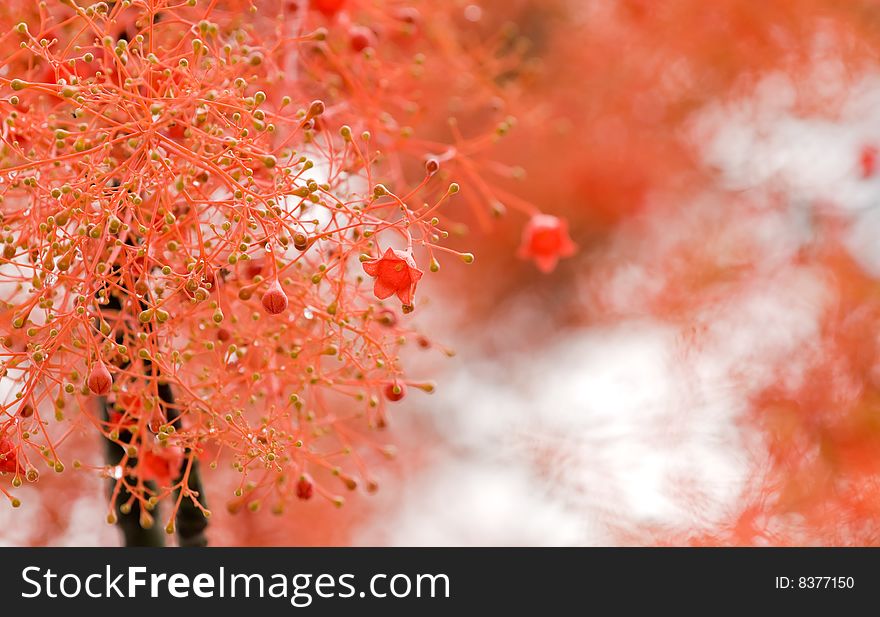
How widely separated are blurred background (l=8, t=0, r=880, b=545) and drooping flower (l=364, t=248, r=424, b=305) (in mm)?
264

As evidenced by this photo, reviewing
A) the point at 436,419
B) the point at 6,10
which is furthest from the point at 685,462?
the point at 6,10

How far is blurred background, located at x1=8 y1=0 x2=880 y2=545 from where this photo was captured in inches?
30.2

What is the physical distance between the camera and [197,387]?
0.42 metres

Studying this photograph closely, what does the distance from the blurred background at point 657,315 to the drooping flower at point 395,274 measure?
0.26 m

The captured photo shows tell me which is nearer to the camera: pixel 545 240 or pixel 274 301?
pixel 274 301

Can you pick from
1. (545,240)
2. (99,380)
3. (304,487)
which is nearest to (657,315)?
(545,240)

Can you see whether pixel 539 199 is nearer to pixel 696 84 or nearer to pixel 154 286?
pixel 696 84

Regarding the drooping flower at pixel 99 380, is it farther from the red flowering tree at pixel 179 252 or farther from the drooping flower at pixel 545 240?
A: the drooping flower at pixel 545 240

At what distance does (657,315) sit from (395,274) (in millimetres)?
604

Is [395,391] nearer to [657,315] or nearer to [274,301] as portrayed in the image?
[274,301]

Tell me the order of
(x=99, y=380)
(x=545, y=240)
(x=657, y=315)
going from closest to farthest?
(x=99, y=380), (x=545, y=240), (x=657, y=315)

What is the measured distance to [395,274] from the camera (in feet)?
1.26

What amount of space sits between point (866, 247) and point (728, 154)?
18 centimetres

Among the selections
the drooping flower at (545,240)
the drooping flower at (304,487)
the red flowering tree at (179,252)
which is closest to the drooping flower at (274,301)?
the red flowering tree at (179,252)
